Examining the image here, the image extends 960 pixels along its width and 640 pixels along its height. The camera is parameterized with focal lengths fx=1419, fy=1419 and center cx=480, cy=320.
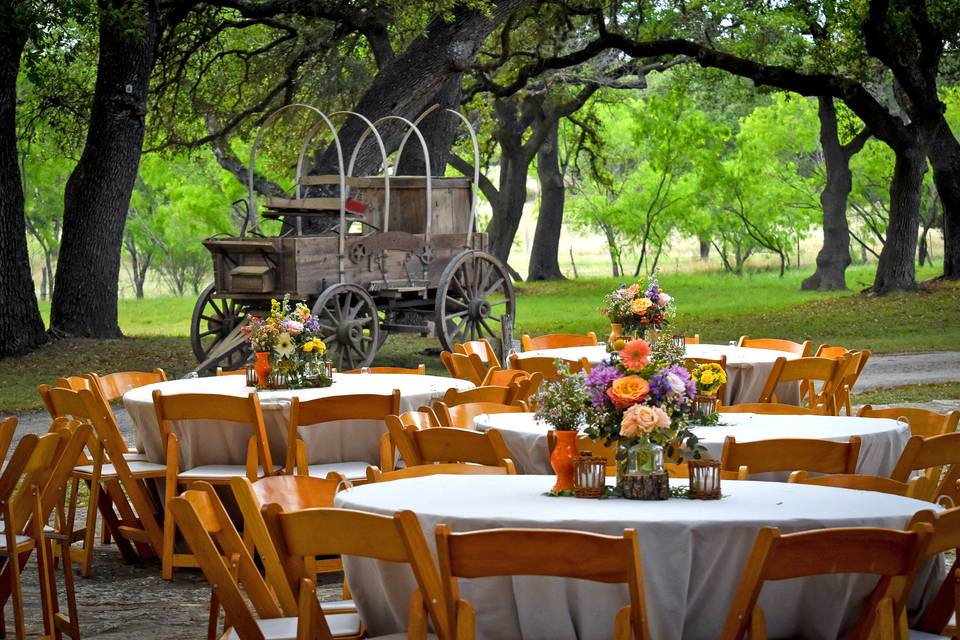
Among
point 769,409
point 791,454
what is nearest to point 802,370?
point 769,409

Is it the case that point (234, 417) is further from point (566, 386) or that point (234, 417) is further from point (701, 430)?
point (566, 386)

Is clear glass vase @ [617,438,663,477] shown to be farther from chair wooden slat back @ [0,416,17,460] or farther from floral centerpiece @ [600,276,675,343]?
floral centerpiece @ [600,276,675,343]

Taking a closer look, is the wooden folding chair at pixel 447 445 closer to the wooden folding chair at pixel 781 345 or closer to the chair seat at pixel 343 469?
the chair seat at pixel 343 469

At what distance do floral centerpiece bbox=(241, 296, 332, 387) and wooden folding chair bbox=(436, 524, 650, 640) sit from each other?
4.87 m

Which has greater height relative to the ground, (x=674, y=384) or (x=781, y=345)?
(x=674, y=384)

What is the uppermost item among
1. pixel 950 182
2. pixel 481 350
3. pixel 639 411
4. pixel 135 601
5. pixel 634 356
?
pixel 950 182

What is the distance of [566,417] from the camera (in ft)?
16.3

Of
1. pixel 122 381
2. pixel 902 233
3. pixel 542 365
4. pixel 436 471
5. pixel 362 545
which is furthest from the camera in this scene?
pixel 902 233

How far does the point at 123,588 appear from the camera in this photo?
7.50m

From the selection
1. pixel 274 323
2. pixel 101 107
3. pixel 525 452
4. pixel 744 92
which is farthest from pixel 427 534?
pixel 744 92

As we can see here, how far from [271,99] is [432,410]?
2105cm

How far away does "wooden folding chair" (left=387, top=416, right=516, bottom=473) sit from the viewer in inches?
239

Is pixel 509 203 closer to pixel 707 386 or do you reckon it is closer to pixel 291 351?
pixel 291 351

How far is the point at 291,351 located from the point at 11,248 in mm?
12247
